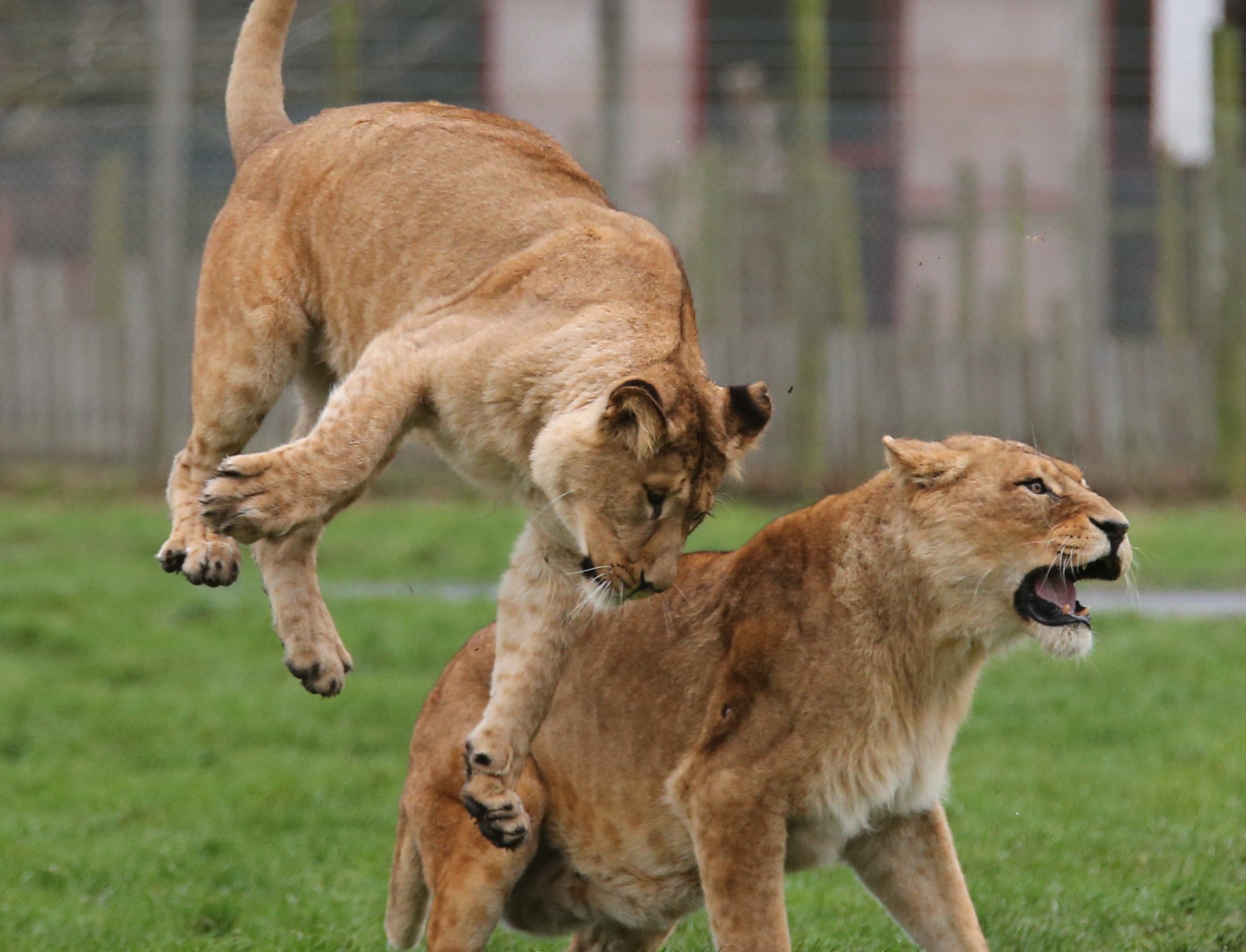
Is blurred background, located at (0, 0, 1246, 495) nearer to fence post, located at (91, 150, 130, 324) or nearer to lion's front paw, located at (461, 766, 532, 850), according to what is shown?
fence post, located at (91, 150, 130, 324)

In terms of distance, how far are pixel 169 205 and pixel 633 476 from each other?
1020 centimetres

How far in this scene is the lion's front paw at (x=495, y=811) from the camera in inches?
190

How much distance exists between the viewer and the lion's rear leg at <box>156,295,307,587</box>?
207 inches

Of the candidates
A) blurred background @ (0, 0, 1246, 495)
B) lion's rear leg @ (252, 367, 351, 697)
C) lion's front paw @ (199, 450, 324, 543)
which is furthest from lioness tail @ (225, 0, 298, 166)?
blurred background @ (0, 0, 1246, 495)

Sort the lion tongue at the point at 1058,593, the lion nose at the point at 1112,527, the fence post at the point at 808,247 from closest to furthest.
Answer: the lion nose at the point at 1112,527 < the lion tongue at the point at 1058,593 < the fence post at the point at 808,247

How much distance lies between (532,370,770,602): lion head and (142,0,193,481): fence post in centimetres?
992

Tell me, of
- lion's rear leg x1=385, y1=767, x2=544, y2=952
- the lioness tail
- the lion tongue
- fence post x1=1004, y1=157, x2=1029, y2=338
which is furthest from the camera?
fence post x1=1004, y1=157, x2=1029, y2=338

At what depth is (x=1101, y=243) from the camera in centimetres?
1336

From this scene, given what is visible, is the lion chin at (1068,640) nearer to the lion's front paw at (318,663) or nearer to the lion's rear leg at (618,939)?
the lion's rear leg at (618,939)

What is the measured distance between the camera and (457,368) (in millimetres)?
4613

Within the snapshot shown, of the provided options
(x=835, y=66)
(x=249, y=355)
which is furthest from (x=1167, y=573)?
(x=249, y=355)

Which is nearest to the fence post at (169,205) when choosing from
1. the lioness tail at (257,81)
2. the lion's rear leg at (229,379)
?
the lioness tail at (257,81)

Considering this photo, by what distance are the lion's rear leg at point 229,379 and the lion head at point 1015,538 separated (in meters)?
1.67

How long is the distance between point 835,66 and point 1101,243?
3703 mm
